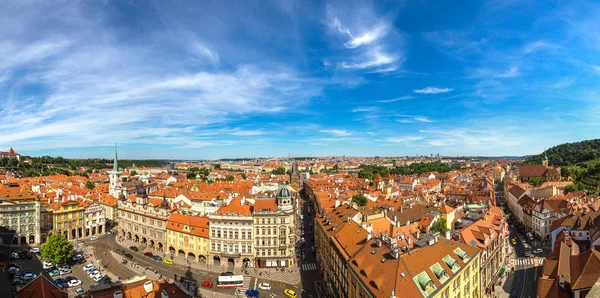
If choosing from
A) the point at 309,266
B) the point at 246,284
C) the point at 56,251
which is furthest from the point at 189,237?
the point at 309,266

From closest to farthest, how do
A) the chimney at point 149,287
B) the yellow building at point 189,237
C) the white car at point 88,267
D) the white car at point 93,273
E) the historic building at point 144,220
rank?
the chimney at point 149,287 → the white car at point 93,273 → the white car at point 88,267 → the yellow building at point 189,237 → the historic building at point 144,220

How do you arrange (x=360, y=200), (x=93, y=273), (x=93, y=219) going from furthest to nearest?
(x=360, y=200) → (x=93, y=219) → (x=93, y=273)

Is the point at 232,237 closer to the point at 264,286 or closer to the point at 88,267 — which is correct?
the point at 264,286

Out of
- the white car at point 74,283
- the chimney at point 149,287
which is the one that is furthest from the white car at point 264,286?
the white car at point 74,283

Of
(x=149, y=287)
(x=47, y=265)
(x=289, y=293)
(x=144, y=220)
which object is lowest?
(x=289, y=293)

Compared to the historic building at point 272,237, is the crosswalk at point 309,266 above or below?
below

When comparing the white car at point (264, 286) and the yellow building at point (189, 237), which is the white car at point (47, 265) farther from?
the white car at point (264, 286)
